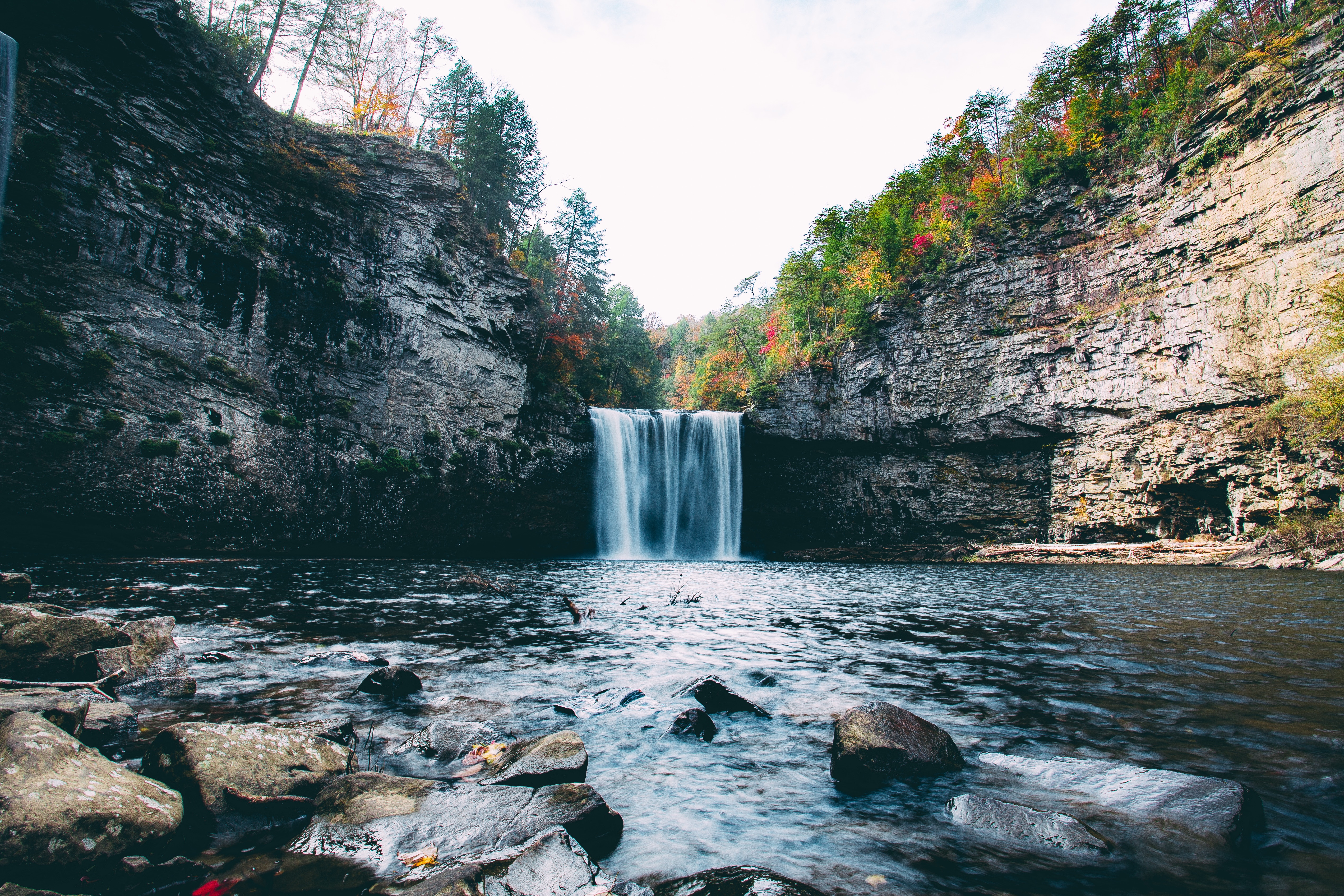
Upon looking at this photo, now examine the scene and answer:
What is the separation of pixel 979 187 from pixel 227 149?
3900 centimetres

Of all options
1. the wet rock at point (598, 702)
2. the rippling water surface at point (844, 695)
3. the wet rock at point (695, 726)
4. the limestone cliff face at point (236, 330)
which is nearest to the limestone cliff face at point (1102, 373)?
the rippling water surface at point (844, 695)

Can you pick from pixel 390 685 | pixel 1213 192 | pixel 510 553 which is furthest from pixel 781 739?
pixel 1213 192

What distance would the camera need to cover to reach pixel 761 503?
111 ft

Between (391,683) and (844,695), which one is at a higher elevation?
(391,683)

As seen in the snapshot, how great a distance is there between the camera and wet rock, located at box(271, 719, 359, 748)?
335 cm

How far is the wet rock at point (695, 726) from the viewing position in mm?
3977

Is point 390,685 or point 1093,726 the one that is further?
point 390,685

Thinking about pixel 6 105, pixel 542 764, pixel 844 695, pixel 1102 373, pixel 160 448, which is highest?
pixel 6 105

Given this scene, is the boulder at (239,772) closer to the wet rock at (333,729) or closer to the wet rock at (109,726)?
the wet rock at (333,729)

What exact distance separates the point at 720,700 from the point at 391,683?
2.85 meters

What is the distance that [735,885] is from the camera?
6.59 ft

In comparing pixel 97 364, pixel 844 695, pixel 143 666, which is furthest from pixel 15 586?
pixel 97 364

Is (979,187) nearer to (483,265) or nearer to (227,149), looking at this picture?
(483,265)

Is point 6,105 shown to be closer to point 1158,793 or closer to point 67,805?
point 67,805
